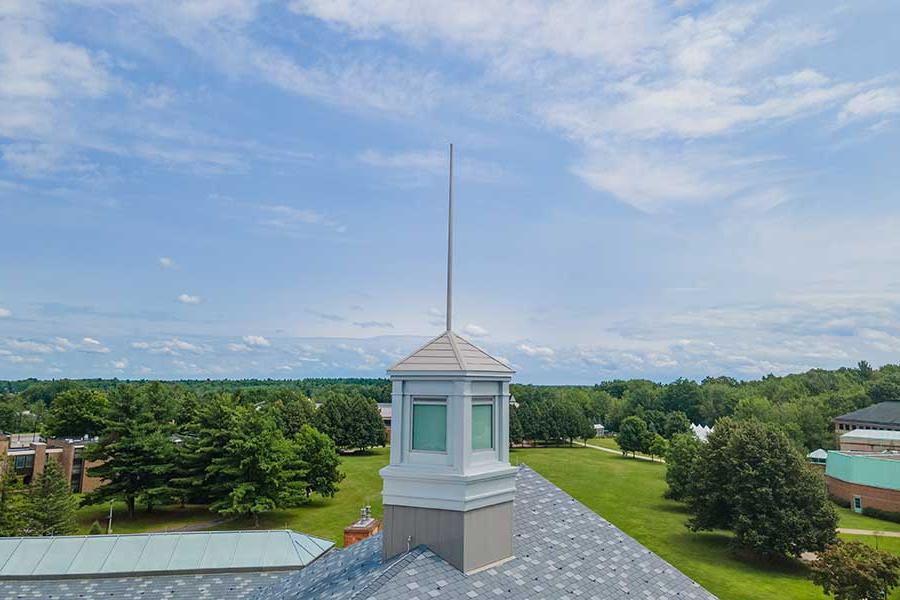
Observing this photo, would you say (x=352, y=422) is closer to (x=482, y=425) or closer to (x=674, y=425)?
(x=674, y=425)

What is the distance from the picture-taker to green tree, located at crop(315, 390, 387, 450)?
3137 inches

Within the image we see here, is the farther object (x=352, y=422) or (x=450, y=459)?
(x=352, y=422)

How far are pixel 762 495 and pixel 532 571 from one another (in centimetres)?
3002

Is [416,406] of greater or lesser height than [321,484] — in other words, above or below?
above

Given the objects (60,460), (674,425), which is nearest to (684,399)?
(674,425)

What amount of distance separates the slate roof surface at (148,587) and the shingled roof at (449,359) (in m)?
8.18

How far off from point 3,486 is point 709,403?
356 feet

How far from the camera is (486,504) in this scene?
981cm

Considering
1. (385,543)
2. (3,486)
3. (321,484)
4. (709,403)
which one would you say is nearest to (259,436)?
(321,484)

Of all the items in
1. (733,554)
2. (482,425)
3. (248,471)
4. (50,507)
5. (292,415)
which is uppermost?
(482,425)

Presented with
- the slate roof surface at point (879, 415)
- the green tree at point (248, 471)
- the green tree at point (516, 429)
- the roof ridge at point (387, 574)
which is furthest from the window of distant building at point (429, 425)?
the slate roof surface at point (879, 415)

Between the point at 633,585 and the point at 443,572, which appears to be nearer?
the point at 443,572

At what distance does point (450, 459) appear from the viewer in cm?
974

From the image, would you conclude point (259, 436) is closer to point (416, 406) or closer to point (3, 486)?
point (3, 486)
